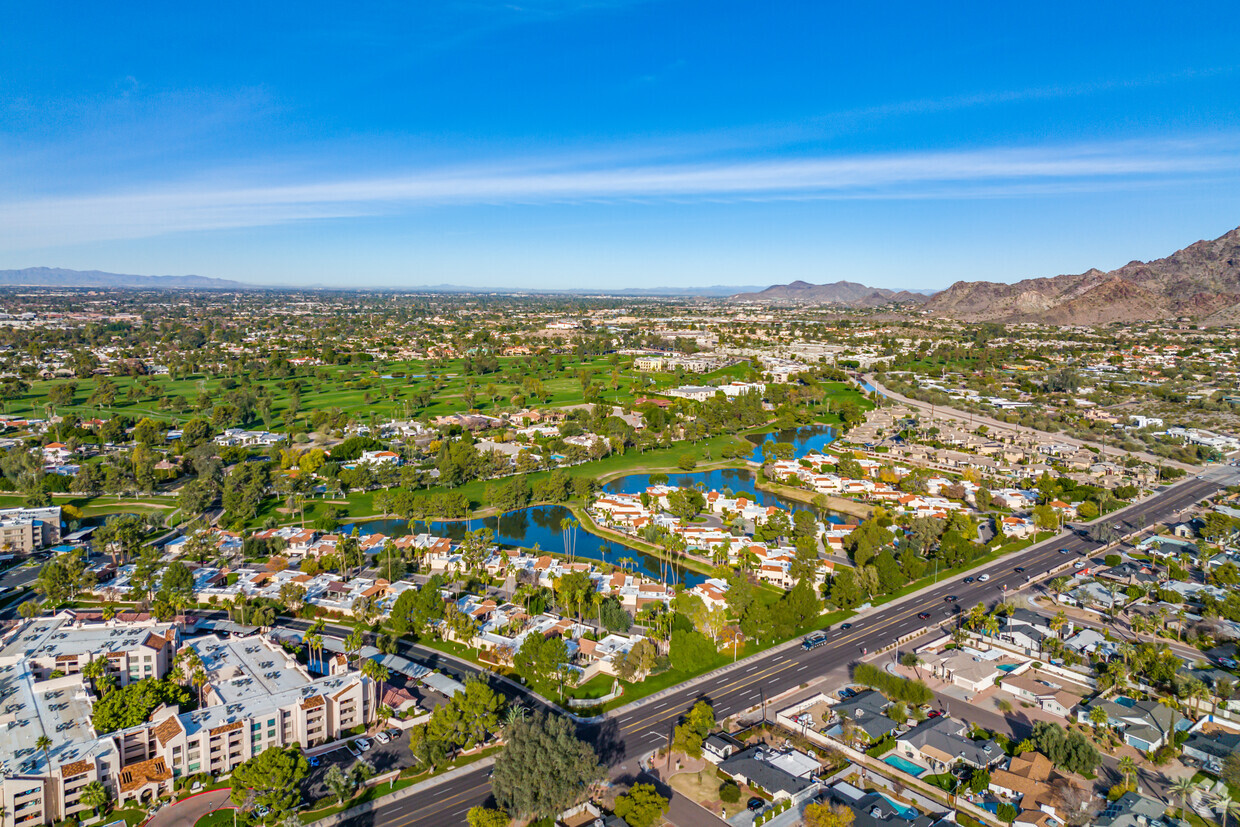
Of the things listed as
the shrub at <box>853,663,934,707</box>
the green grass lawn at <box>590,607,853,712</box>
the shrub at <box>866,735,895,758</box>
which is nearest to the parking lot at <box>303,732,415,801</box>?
the green grass lawn at <box>590,607,853,712</box>

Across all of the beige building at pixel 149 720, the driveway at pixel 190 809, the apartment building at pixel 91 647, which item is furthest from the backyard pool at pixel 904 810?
the apartment building at pixel 91 647

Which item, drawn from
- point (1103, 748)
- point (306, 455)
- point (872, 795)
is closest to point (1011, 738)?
point (1103, 748)

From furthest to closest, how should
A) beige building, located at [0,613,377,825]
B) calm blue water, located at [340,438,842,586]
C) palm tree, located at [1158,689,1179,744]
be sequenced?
1. calm blue water, located at [340,438,842,586]
2. palm tree, located at [1158,689,1179,744]
3. beige building, located at [0,613,377,825]

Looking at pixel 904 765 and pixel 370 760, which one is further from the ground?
pixel 904 765

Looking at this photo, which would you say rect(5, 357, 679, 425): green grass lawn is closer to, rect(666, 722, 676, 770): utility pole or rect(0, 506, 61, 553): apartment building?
rect(0, 506, 61, 553): apartment building

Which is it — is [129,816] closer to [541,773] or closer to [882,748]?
[541,773]

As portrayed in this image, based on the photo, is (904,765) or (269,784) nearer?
(269,784)

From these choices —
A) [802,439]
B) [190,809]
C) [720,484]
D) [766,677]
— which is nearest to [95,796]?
[190,809]

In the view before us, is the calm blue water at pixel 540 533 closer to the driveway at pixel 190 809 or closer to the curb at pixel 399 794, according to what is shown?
the curb at pixel 399 794
